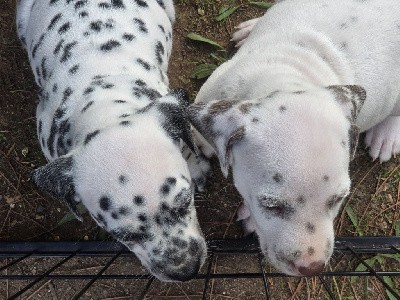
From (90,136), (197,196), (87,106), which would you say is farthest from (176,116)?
(197,196)

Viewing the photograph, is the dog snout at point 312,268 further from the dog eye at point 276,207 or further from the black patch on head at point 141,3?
the black patch on head at point 141,3

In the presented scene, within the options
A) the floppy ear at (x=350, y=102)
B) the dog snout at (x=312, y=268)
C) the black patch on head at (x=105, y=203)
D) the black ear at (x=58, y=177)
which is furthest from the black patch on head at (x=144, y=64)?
the dog snout at (x=312, y=268)

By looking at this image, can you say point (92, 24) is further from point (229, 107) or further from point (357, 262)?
point (357, 262)

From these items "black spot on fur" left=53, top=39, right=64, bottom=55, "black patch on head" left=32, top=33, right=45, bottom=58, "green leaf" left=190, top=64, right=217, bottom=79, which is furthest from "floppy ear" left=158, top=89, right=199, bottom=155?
"green leaf" left=190, top=64, right=217, bottom=79

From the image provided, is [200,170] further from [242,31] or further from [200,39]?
[242,31]

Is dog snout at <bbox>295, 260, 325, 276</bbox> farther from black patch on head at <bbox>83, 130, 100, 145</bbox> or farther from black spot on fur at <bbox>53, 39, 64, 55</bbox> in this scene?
black spot on fur at <bbox>53, 39, 64, 55</bbox>

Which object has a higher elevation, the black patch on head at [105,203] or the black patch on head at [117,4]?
the black patch on head at [117,4]
